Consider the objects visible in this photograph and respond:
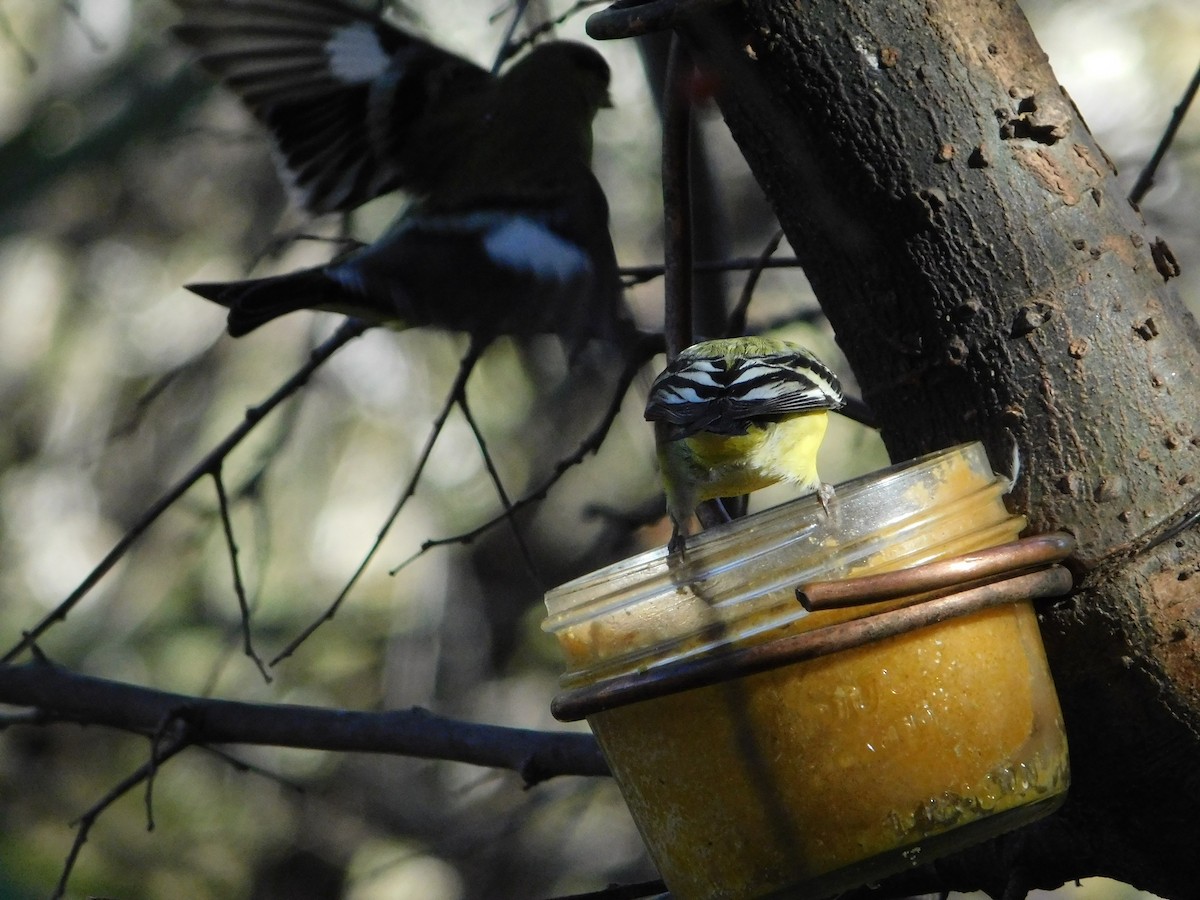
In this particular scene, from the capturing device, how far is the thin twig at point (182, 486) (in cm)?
227

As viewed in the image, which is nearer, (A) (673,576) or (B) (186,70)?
(A) (673,576)

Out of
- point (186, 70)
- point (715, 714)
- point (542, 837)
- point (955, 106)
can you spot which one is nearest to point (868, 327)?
point (955, 106)

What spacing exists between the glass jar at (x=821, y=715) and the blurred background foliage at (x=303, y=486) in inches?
114

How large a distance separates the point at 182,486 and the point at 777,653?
143 cm

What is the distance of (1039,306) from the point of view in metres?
1.57

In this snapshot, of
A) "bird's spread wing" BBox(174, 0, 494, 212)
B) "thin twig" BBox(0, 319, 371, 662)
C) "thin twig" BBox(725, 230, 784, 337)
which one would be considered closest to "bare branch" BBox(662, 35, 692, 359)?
"thin twig" BBox(725, 230, 784, 337)

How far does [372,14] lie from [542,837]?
287 centimetres

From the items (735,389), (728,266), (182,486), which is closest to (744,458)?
(735,389)

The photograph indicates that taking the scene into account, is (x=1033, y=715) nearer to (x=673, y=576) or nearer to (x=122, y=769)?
(x=673, y=576)

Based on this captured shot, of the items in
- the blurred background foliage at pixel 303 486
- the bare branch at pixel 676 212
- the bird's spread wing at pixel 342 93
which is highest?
the bird's spread wing at pixel 342 93

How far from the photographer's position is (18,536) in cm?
521

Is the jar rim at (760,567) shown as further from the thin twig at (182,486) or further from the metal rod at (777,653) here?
the thin twig at (182,486)

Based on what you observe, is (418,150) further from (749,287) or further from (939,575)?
(939,575)

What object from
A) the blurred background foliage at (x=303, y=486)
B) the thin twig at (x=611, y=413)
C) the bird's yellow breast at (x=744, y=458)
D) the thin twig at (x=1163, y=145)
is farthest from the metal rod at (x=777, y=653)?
the blurred background foliage at (x=303, y=486)
